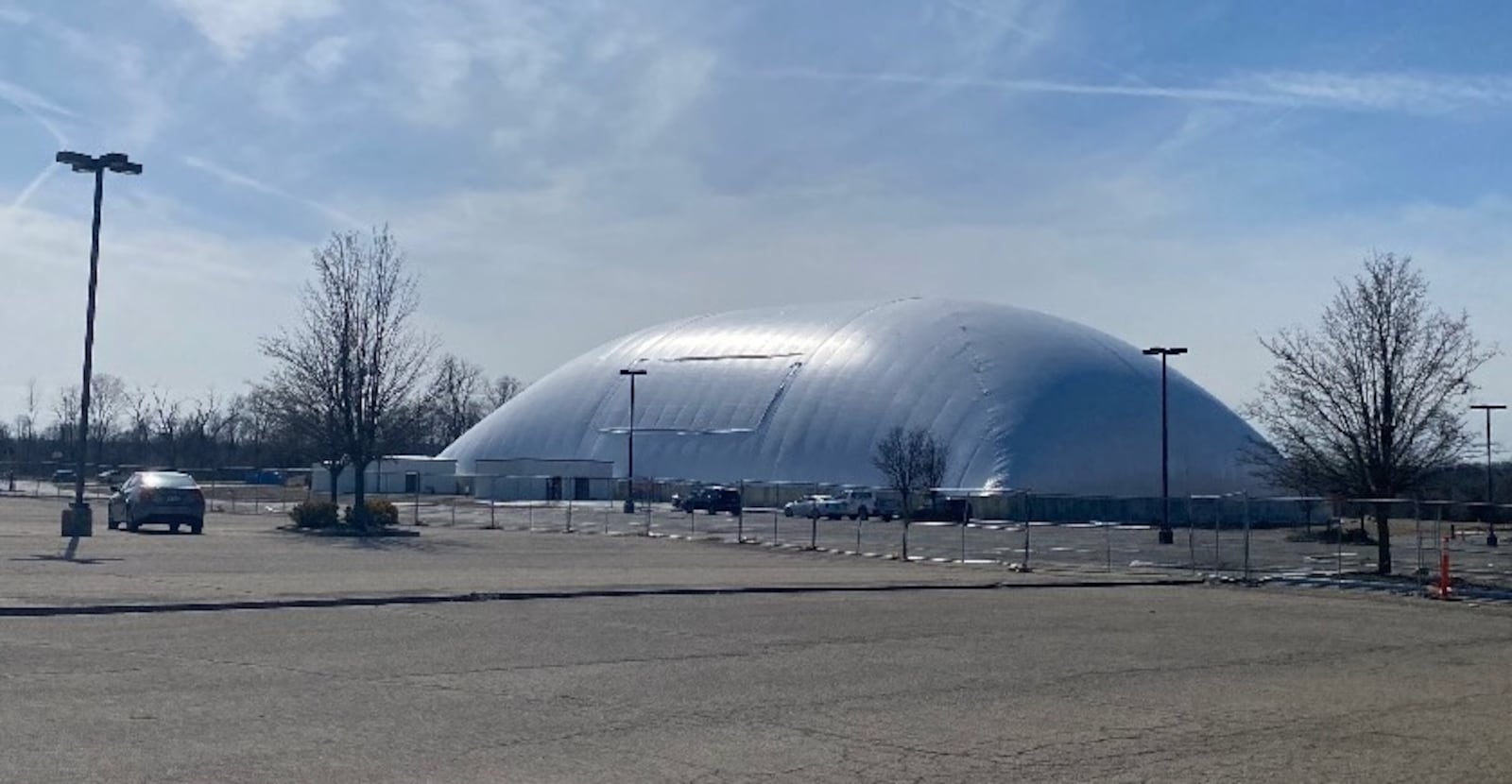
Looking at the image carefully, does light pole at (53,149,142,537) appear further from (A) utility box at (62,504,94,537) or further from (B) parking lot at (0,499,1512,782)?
(B) parking lot at (0,499,1512,782)

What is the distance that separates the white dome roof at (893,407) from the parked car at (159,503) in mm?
45803

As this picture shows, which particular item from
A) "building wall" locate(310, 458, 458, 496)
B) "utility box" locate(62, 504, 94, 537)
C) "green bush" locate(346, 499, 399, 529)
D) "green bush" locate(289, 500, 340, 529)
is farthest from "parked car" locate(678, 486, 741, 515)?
"utility box" locate(62, 504, 94, 537)

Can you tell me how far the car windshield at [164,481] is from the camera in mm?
43594

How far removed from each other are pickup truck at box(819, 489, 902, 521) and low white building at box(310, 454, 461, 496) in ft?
118

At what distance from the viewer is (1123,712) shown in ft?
43.4

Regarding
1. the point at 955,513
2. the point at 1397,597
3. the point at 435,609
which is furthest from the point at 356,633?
the point at 955,513

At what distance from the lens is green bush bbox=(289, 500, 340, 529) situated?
163 feet

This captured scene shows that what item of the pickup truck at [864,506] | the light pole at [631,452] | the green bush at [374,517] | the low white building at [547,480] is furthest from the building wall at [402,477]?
the green bush at [374,517]

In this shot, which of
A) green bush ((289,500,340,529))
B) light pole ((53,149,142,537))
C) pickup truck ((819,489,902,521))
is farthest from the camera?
pickup truck ((819,489,902,521))

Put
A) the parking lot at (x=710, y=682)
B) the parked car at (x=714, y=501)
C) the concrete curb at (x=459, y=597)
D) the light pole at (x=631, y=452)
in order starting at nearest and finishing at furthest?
1. the parking lot at (x=710, y=682)
2. the concrete curb at (x=459, y=597)
3. the light pole at (x=631, y=452)
4. the parked car at (x=714, y=501)

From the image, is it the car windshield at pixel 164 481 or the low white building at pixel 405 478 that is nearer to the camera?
the car windshield at pixel 164 481

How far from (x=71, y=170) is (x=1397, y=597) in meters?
29.1

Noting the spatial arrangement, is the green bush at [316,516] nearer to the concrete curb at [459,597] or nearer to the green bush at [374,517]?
the green bush at [374,517]

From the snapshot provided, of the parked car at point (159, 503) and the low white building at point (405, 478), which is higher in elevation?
the low white building at point (405, 478)
